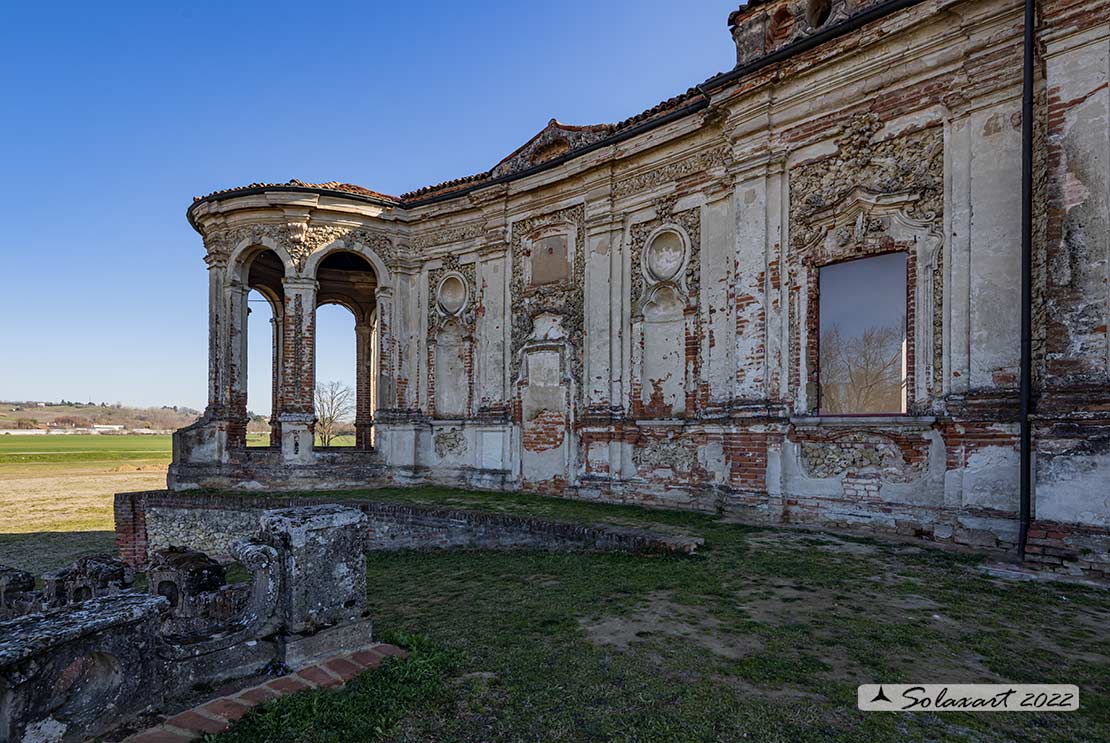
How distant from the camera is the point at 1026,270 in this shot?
6340 mm

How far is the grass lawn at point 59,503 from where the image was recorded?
13.7 m

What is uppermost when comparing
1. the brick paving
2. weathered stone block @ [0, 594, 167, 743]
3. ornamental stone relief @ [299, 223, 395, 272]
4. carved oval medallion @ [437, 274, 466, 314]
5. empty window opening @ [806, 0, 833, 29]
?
empty window opening @ [806, 0, 833, 29]

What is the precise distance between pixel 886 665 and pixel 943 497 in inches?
174

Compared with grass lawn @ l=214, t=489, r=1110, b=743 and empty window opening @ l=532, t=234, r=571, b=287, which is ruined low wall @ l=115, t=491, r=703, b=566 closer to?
grass lawn @ l=214, t=489, r=1110, b=743

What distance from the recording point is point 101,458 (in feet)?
155

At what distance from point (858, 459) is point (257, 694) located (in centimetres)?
740

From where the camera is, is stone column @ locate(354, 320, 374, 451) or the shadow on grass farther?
stone column @ locate(354, 320, 374, 451)

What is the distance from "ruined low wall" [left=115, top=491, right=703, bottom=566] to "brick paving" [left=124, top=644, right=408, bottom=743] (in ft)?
12.6

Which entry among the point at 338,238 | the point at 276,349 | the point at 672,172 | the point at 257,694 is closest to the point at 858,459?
the point at 672,172

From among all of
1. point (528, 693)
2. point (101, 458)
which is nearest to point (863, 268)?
point (528, 693)

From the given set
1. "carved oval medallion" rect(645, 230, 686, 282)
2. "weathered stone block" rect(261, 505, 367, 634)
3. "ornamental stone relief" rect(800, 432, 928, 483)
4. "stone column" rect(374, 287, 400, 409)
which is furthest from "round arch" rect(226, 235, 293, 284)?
"ornamental stone relief" rect(800, 432, 928, 483)

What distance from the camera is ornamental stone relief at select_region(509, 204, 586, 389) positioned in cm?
1207

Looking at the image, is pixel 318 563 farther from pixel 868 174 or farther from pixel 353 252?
pixel 353 252

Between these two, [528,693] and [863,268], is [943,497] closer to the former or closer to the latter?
[863,268]
